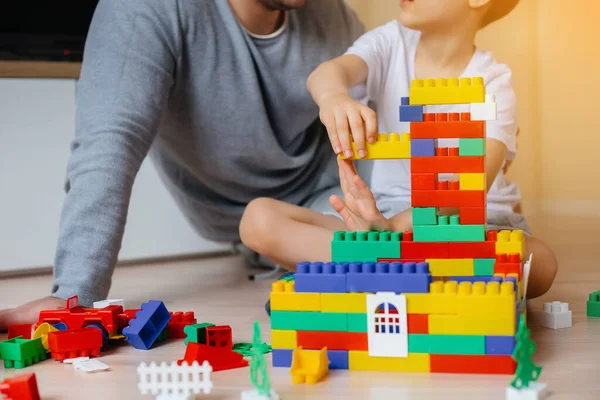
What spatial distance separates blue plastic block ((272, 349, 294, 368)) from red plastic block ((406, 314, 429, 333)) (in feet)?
0.44

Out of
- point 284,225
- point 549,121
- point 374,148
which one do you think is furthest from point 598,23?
point 374,148

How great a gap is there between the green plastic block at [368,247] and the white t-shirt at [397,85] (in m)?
0.45

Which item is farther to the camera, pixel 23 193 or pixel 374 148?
pixel 23 193

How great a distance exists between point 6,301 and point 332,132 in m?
0.84

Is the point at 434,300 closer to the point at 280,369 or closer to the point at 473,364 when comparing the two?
the point at 473,364

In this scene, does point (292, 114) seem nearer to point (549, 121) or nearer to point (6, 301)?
point (6, 301)

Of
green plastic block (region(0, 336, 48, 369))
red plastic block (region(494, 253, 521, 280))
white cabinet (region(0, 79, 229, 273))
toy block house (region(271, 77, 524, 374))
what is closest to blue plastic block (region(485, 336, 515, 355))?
toy block house (region(271, 77, 524, 374))

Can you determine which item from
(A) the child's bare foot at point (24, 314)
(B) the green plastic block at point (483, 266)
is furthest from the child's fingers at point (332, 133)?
(A) the child's bare foot at point (24, 314)

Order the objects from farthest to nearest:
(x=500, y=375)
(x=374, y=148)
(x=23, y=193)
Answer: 1. (x=23, y=193)
2. (x=374, y=148)
3. (x=500, y=375)

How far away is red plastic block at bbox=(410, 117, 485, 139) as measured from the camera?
0.89m

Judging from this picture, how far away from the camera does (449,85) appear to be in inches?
35.5

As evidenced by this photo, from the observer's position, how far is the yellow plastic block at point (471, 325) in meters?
0.80

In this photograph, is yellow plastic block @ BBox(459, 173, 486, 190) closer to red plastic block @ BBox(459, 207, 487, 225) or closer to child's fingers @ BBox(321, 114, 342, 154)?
red plastic block @ BBox(459, 207, 487, 225)

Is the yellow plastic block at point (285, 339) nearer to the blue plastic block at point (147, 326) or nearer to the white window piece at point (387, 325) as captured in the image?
the white window piece at point (387, 325)
